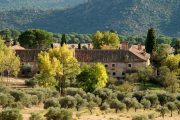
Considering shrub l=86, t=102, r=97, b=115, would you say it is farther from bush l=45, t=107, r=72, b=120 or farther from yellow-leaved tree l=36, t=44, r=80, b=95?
yellow-leaved tree l=36, t=44, r=80, b=95

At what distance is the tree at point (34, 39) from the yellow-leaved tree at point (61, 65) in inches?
1637

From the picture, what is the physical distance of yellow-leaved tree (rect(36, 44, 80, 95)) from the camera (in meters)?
64.4

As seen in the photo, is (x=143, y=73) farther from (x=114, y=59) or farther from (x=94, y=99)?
(x=94, y=99)

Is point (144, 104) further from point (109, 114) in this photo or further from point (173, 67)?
point (173, 67)

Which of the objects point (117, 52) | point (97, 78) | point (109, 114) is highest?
point (117, 52)

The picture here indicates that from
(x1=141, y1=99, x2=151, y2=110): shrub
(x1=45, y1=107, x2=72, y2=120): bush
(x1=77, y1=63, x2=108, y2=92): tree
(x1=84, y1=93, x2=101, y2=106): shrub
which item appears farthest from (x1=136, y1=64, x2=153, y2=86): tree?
(x1=45, y1=107, x2=72, y2=120): bush

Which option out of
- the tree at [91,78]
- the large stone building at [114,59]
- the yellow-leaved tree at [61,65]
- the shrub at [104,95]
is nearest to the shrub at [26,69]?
the large stone building at [114,59]

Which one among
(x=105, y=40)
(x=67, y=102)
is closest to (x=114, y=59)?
(x=105, y=40)

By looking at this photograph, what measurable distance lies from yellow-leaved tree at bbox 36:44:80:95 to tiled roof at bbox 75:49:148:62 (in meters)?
15.6

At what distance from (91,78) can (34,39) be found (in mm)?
48167

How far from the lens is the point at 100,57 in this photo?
3327 inches

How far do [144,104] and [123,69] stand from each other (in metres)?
28.8

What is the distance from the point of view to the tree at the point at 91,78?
6600cm

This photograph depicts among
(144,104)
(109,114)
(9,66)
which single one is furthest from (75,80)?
(109,114)
